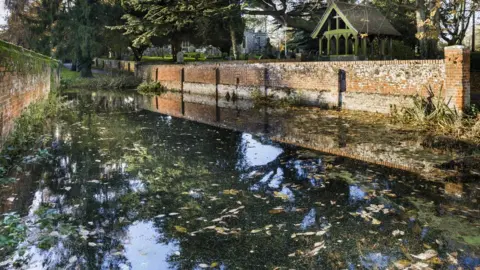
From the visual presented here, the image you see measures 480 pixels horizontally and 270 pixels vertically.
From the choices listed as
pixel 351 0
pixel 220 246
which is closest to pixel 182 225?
pixel 220 246

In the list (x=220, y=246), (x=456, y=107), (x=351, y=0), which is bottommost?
(x=220, y=246)

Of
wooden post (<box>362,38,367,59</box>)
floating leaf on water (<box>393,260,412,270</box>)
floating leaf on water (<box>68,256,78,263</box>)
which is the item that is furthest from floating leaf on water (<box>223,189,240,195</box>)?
wooden post (<box>362,38,367,59</box>)

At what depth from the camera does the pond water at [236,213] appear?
412 centimetres

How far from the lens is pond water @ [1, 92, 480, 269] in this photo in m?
4.12

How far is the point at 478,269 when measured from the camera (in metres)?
3.77

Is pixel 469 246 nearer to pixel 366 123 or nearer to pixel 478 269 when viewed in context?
pixel 478 269

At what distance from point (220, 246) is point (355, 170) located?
3.85 meters

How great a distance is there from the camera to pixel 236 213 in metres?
5.39

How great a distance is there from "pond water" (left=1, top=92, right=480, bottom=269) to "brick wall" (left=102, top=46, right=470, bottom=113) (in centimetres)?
599

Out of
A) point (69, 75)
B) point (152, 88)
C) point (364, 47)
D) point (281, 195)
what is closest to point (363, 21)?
point (364, 47)

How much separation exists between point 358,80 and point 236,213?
1195cm

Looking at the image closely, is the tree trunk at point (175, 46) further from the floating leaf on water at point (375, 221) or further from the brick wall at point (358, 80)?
the floating leaf on water at point (375, 221)

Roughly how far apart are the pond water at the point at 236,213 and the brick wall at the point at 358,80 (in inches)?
236

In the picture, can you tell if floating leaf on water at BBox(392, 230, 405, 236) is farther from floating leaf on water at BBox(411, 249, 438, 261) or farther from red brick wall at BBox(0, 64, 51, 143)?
red brick wall at BBox(0, 64, 51, 143)
